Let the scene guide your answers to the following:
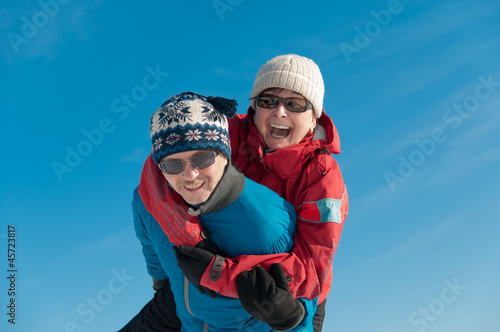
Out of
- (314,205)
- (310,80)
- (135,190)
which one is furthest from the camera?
(310,80)

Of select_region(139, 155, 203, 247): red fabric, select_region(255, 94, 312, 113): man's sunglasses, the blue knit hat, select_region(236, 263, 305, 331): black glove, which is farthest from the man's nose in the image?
select_region(255, 94, 312, 113): man's sunglasses

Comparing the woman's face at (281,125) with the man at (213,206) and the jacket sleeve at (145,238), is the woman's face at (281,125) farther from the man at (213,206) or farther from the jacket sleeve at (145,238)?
the jacket sleeve at (145,238)

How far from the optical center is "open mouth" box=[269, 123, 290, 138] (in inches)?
212

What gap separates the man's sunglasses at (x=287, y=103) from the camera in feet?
17.9

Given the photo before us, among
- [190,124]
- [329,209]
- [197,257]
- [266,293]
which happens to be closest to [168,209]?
[197,257]

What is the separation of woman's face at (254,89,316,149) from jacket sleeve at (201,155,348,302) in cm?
57

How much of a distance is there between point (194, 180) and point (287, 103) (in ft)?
5.17

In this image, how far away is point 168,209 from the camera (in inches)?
179

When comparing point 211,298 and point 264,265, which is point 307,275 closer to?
point 264,265

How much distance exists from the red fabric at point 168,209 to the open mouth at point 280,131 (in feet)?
4.30

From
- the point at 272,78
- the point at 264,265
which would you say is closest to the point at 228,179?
the point at 264,265

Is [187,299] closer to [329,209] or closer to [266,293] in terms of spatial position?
[266,293]

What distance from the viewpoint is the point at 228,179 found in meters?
4.49

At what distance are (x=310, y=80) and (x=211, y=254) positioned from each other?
2.31 metres
